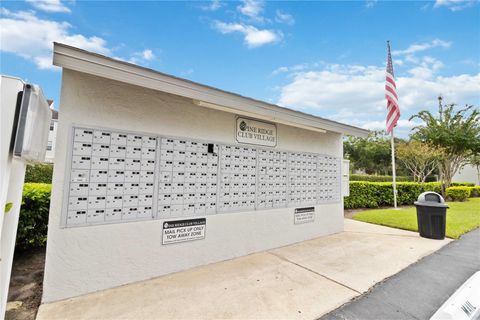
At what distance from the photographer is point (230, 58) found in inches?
306

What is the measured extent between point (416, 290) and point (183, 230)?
11.0ft

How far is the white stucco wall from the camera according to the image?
8.41 ft

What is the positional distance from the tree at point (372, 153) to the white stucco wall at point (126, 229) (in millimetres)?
32185

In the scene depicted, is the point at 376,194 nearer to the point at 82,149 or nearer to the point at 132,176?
the point at 132,176

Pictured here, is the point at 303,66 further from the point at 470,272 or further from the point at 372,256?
the point at 470,272

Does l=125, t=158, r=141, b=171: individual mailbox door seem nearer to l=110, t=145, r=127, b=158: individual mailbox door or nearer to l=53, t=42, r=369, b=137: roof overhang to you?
l=110, t=145, r=127, b=158: individual mailbox door

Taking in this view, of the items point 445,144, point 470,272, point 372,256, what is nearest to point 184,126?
point 372,256

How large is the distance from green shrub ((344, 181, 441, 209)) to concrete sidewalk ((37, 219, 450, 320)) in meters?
Result: 5.26

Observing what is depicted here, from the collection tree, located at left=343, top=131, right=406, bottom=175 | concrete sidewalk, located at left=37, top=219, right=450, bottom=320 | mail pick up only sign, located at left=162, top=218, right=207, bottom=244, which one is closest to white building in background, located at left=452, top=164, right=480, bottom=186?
tree, located at left=343, top=131, right=406, bottom=175

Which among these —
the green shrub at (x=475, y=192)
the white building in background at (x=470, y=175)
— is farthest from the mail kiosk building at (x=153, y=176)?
the white building in background at (x=470, y=175)

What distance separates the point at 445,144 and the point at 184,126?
1918cm

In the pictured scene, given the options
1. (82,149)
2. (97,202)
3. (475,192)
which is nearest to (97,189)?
(97,202)

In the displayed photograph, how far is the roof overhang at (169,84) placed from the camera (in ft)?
7.39

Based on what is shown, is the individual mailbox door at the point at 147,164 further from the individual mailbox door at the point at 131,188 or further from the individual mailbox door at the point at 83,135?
the individual mailbox door at the point at 83,135
